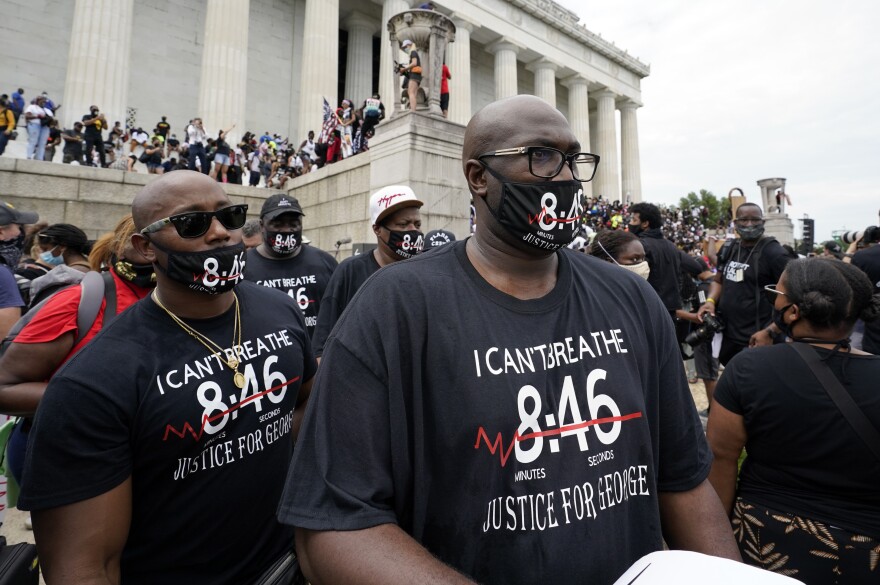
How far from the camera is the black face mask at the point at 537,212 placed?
4.79 feet

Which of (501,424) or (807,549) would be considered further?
(807,549)

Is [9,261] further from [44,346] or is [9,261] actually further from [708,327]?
[708,327]

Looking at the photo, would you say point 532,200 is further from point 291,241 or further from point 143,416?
point 291,241

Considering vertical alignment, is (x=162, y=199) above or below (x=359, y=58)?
below

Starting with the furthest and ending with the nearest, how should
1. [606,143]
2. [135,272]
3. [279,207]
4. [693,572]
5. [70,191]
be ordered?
[606,143], [70,191], [279,207], [135,272], [693,572]

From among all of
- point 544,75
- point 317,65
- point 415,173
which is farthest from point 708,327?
point 544,75

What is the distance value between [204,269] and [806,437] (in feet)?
8.28

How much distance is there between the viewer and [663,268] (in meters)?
5.54

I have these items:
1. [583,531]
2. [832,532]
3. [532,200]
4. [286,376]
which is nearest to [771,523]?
A: [832,532]

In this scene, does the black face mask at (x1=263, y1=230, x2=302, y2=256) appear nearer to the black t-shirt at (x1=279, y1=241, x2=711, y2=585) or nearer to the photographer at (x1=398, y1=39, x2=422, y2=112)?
the black t-shirt at (x1=279, y1=241, x2=711, y2=585)

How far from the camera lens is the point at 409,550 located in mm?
1082

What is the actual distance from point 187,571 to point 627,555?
1.46m

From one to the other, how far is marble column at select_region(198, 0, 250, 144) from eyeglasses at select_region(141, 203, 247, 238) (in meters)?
19.8

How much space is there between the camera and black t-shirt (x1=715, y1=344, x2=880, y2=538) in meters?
2.05
